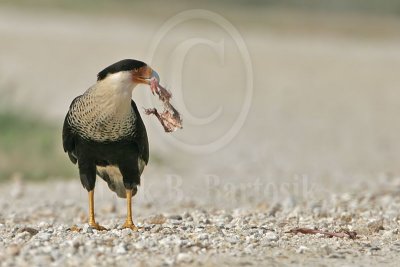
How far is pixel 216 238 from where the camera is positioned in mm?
6805

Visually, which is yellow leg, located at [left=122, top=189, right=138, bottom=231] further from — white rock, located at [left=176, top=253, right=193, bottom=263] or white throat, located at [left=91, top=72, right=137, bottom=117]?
white rock, located at [left=176, top=253, right=193, bottom=263]

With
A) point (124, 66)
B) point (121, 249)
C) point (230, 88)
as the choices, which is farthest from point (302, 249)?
point (230, 88)

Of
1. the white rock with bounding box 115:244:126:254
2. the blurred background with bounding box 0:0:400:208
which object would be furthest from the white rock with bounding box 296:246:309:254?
the blurred background with bounding box 0:0:400:208

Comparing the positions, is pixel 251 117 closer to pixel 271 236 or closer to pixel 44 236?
pixel 271 236

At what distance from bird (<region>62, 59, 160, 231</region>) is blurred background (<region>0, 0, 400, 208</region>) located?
91cm

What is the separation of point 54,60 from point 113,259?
70.1 ft

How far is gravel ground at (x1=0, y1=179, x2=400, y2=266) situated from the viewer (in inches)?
244

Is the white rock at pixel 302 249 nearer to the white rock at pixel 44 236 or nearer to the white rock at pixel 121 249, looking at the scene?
the white rock at pixel 121 249

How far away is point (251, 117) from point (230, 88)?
3.98 metres

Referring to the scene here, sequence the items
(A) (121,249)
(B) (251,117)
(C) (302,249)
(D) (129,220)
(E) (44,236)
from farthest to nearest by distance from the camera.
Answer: (B) (251,117)
(D) (129,220)
(E) (44,236)
(C) (302,249)
(A) (121,249)

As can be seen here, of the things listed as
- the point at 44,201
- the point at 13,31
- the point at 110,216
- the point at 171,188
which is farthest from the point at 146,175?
the point at 13,31

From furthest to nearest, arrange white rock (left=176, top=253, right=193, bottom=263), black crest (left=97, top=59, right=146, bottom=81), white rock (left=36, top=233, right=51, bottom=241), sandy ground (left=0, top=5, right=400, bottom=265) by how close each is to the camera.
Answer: sandy ground (left=0, top=5, right=400, bottom=265) → black crest (left=97, top=59, right=146, bottom=81) → white rock (left=36, top=233, right=51, bottom=241) → white rock (left=176, top=253, right=193, bottom=263)

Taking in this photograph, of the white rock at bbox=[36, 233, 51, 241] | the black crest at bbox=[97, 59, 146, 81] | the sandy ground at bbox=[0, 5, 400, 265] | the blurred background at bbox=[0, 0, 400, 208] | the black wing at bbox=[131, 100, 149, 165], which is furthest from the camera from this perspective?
the blurred background at bbox=[0, 0, 400, 208]

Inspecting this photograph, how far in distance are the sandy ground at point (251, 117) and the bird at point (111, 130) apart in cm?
56
